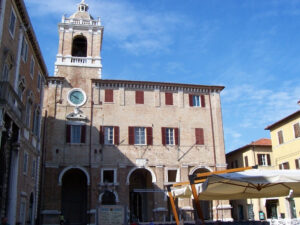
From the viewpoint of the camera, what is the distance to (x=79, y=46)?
35.9 meters

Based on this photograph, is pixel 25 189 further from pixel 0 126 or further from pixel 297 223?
pixel 297 223

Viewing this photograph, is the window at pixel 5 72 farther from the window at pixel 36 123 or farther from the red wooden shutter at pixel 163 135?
the red wooden shutter at pixel 163 135

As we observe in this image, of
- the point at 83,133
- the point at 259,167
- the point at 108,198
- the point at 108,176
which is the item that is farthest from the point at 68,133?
the point at 259,167

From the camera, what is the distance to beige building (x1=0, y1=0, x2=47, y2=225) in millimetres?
16031

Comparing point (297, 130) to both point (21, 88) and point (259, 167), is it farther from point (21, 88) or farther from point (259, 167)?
point (21, 88)

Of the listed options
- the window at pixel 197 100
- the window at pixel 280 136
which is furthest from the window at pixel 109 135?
the window at pixel 280 136

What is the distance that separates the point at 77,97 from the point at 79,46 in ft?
23.9

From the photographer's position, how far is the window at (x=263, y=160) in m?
36.0

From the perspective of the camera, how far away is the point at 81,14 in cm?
3603

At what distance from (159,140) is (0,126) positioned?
18564mm

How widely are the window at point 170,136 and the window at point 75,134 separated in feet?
24.0

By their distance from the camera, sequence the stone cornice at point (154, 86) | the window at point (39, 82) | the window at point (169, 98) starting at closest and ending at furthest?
1. the window at point (39, 82)
2. the stone cornice at point (154, 86)
3. the window at point (169, 98)

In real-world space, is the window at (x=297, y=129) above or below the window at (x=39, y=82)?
below

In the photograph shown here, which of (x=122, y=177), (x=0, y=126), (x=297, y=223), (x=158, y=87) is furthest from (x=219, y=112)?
(x=0, y=126)
